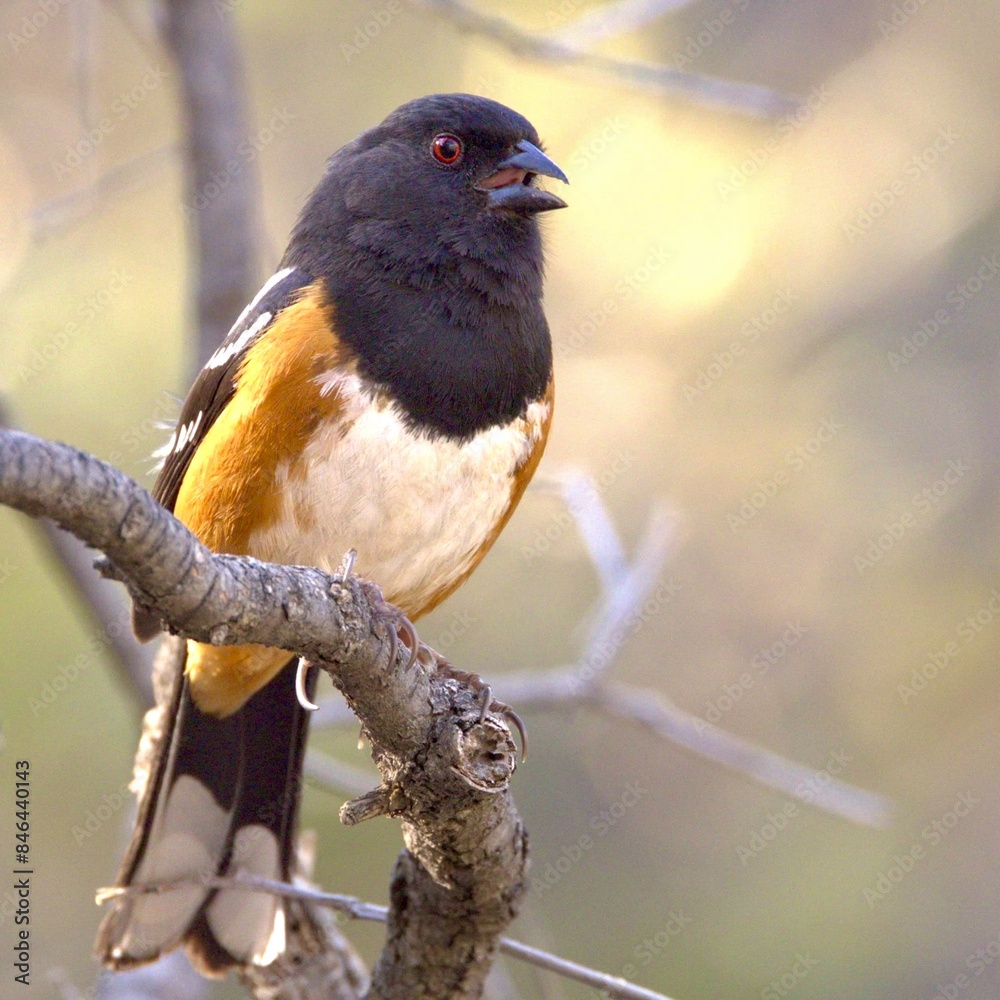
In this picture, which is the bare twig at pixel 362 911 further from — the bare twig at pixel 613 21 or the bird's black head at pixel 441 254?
the bare twig at pixel 613 21

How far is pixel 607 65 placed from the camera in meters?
3.12

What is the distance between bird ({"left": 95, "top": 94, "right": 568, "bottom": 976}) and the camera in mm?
2215

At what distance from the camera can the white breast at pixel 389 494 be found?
2188mm

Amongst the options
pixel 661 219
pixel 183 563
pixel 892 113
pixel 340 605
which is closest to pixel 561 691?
pixel 340 605

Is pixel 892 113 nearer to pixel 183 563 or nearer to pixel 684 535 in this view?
pixel 684 535

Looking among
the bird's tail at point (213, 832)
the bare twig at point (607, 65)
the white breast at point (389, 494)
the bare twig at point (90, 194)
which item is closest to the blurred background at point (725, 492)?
the bare twig at point (90, 194)

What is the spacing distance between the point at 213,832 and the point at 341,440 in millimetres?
971

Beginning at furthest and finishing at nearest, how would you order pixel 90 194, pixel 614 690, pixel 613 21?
pixel 613 21
pixel 90 194
pixel 614 690

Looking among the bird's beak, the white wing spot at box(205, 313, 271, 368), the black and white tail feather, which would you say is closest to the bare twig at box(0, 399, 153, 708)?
the black and white tail feather

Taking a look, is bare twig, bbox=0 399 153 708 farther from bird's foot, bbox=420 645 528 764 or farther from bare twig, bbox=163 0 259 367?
bird's foot, bbox=420 645 528 764

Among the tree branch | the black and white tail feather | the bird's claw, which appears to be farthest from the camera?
the black and white tail feather

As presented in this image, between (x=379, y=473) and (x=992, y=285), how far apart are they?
3222 mm

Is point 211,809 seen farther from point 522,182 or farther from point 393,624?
point 522,182

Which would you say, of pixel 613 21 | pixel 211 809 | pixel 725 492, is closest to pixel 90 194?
pixel 613 21
